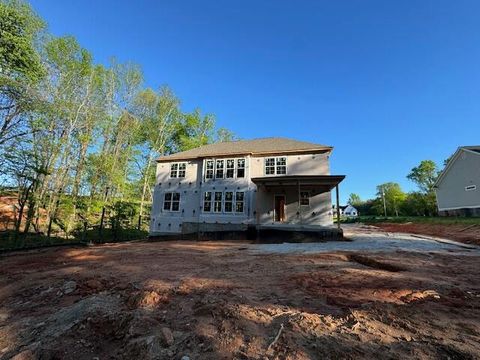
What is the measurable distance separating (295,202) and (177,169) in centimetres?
1017

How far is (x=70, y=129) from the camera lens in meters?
19.0

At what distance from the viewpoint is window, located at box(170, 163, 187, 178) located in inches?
802

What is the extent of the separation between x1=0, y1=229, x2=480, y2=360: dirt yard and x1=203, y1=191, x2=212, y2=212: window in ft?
39.9

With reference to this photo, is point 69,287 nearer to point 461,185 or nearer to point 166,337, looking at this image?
point 166,337

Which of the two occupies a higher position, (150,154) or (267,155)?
(150,154)

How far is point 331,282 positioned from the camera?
4.99 metres

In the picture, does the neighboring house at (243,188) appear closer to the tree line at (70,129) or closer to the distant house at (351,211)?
the tree line at (70,129)

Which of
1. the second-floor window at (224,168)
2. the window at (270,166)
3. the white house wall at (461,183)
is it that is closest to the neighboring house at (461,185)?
the white house wall at (461,183)

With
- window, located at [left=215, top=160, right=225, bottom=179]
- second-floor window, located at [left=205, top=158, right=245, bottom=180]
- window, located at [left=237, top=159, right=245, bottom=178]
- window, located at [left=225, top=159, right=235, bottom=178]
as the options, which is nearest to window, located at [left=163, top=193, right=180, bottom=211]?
second-floor window, located at [left=205, top=158, right=245, bottom=180]

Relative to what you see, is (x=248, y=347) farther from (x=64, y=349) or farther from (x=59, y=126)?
(x=59, y=126)

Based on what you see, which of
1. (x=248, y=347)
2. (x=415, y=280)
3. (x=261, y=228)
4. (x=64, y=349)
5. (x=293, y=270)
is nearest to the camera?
(x=248, y=347)

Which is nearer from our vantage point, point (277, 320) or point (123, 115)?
point (277, 320)

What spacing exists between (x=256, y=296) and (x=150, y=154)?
28556 millimetres

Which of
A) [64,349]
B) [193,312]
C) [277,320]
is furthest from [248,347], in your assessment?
[64,349]
